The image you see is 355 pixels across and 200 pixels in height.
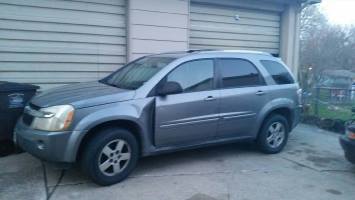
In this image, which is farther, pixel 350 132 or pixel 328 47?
pixel 328 47

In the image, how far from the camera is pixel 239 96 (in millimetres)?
5988

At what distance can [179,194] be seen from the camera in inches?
184

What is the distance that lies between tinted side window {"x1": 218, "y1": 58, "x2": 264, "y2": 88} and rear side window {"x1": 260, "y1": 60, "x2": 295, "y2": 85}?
0.31m

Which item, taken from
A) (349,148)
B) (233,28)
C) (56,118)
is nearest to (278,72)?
(349,148)

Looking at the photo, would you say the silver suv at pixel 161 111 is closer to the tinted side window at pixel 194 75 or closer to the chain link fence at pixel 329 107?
the tinted side window at pixel 194 75

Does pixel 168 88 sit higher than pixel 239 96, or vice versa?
pixel 168 88

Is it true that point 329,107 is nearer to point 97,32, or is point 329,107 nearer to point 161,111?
point 97,32

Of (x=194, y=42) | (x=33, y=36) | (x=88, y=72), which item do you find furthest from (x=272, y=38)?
(x=33, y=36)

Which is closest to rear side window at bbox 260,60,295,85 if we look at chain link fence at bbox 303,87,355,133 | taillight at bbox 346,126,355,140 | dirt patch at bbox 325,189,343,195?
taillight at bbox 346,126,355,140

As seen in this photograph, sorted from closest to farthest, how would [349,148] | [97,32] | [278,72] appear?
[349,148], [278,72], [97,32]

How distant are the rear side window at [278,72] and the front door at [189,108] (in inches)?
48.9

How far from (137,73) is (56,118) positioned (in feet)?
5.17

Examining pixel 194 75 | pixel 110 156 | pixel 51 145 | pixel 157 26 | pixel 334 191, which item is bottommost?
pixel 334 191

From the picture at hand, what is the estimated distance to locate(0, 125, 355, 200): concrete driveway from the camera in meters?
4.67
